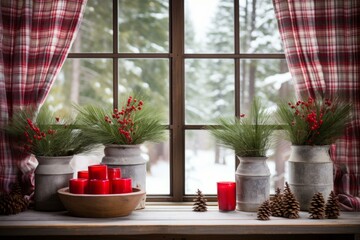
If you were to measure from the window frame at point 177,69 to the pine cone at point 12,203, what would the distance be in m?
0.78

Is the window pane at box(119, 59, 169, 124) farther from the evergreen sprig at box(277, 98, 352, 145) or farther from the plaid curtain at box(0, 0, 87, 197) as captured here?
the evergreen sprig at box(277, 98, 352, 145)

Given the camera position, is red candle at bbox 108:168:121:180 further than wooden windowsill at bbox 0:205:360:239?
Yes

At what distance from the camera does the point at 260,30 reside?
3.11 metres

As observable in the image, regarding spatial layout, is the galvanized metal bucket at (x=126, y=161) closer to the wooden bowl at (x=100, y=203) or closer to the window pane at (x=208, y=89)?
the wooden bowl at (x=100, y=203)

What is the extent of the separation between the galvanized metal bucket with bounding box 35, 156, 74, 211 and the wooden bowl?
0.14m

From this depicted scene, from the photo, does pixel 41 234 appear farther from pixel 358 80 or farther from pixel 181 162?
pixel 358 80

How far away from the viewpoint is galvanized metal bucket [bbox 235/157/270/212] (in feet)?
8.32

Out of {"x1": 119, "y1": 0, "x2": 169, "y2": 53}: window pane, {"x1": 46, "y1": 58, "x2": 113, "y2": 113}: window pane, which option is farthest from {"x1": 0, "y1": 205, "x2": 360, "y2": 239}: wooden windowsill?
{"x1": 46, "y1": 58, "x2": 113, "y2": 113}: window pane

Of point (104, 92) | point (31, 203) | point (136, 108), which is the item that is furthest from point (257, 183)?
point (104, 92)

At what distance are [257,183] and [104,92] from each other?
2.07 metres

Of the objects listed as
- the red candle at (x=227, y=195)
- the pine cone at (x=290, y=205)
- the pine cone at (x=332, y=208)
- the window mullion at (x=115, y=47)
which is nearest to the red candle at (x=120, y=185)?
the red candle at (x=227, y=195)

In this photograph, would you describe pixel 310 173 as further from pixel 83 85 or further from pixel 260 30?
pixel 83 85

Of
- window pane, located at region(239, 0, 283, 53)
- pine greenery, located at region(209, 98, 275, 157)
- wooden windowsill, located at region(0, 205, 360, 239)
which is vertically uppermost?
window pane, located at region(239, 0, 283, 53)

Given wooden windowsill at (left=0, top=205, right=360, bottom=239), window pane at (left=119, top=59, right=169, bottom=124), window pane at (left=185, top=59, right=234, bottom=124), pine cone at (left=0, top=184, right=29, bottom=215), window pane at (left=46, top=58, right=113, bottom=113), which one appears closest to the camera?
wooden windowsill at (left=0, top=205, right=360, bottom=239)
